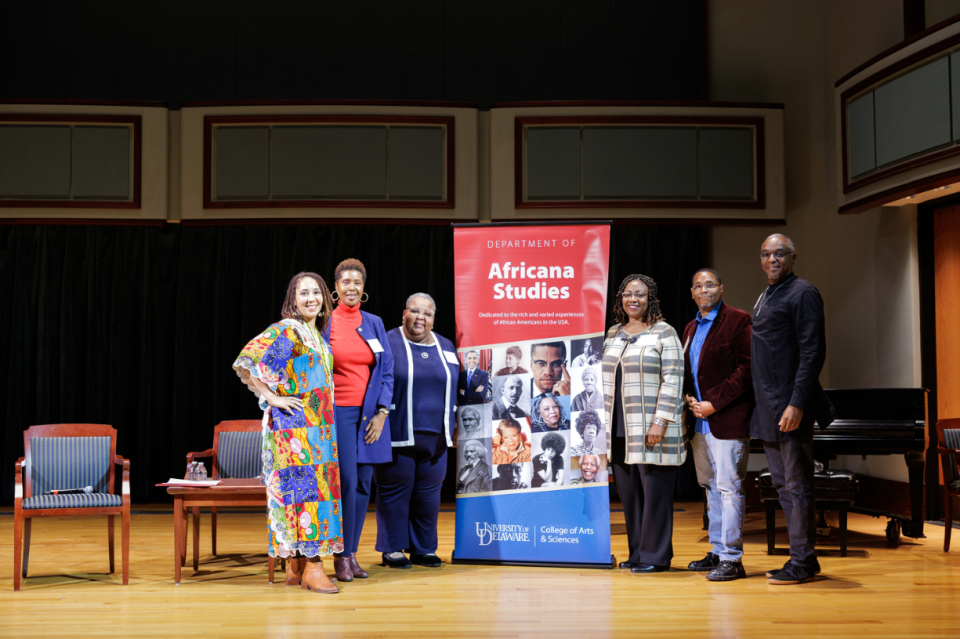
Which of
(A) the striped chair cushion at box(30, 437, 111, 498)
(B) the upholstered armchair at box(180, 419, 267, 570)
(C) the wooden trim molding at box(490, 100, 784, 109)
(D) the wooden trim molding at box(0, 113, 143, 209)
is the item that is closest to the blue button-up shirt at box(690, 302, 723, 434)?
(B) the upholstered armchair at box(180, 419, 267, 570)

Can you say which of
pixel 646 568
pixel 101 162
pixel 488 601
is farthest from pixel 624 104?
pixel 488 601

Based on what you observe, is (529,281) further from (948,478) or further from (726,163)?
(726,163)

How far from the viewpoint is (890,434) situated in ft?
17.4

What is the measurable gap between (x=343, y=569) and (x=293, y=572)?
247 millimetres

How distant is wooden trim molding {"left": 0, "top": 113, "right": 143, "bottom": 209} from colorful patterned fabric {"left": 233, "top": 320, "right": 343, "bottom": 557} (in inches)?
145

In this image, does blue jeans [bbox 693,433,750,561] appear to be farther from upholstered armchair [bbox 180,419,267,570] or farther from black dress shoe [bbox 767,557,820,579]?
upholstered armchair [bbox 180,419,267,570]

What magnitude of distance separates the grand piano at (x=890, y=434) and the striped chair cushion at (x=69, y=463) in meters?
3.96

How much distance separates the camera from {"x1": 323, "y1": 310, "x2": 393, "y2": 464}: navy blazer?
4.33 meters

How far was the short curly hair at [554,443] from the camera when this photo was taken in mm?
4449

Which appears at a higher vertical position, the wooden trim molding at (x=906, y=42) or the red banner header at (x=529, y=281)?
the wooden trim molding at (x=906, y=42)

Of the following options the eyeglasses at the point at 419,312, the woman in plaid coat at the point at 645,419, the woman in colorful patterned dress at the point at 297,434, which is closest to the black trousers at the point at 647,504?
the woman in plaid coat at the point at 645,419

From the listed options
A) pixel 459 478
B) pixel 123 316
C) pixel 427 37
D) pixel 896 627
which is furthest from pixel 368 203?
pixel 896 627

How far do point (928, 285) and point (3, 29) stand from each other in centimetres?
822

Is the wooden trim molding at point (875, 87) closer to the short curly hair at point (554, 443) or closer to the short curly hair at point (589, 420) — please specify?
the short curly hair at point (589, 420)
